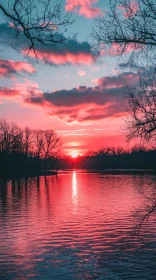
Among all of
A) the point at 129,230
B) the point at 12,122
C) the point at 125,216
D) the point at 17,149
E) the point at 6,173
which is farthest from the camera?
the point at 12,122

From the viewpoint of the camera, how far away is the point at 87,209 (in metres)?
26.5

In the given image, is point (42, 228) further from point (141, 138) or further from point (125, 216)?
point (141, 138)

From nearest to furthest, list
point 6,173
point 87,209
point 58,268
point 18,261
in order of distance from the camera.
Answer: point 58,268 → point 18,261 → point 87,209 → point 6,173

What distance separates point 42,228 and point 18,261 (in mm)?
6225

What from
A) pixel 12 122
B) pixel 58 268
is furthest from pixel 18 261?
pixel 12 122

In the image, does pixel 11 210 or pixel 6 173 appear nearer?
pixel 11 210

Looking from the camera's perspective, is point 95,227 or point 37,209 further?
point 37,209

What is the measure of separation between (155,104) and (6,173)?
3047 inches

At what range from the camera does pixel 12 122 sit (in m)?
114

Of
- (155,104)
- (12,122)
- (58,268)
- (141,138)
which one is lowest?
(58,268)

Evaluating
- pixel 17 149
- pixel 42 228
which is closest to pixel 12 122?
pixel 17 149

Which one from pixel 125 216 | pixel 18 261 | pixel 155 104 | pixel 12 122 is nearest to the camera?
pixel 18 261

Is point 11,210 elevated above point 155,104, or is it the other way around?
point 155,104

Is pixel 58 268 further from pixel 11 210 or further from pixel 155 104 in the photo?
pixel 11 210
